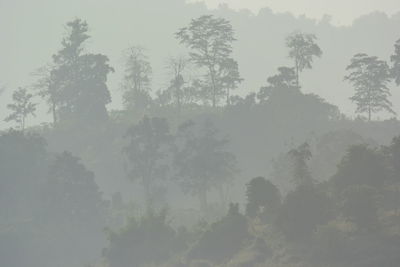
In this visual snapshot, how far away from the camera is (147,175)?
69250mm

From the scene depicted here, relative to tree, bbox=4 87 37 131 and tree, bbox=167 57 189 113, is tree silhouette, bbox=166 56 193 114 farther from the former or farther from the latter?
tree, bbox=4 87 37 131

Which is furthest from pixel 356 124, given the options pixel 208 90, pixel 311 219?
pixel 311 219

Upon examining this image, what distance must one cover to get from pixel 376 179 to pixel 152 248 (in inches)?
645

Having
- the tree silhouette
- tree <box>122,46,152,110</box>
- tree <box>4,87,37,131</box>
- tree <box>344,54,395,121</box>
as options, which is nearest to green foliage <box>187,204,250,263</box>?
tree <box>344,54,395,121</box>

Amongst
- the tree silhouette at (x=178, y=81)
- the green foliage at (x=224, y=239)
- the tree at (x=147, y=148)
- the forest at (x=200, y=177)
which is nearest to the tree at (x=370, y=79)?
the forest at (x=200, y=177)

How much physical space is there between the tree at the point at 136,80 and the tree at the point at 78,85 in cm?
313

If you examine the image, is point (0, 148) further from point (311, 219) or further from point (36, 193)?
point (311, 219)

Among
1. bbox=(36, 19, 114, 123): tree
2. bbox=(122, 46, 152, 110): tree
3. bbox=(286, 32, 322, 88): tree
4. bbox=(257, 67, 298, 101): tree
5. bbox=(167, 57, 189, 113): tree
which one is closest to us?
bbox=(257, 67, 298, 101): tree

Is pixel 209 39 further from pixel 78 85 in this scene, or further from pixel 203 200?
pixel 203 200

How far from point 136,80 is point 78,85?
775 cm

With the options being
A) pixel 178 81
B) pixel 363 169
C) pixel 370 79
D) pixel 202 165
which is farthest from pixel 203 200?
pixel 370 79

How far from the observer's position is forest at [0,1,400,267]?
41.0 meters

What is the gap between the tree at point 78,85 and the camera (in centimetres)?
8788

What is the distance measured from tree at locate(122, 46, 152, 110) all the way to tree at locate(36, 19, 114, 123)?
313 centimetres
